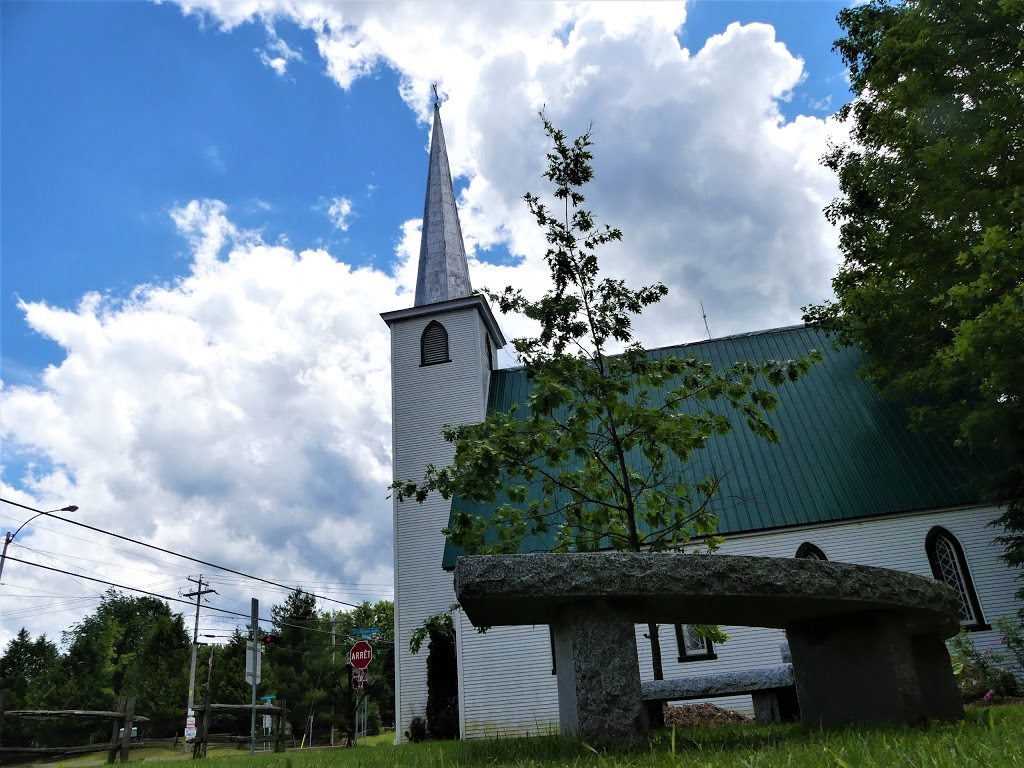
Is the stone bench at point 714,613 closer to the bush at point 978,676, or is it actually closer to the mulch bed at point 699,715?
the mulch bed at point 699,715

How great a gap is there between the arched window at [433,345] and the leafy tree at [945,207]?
13.8m

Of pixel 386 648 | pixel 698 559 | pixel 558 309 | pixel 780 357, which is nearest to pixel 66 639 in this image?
pixel 386 648

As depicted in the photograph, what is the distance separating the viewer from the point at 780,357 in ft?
80.5

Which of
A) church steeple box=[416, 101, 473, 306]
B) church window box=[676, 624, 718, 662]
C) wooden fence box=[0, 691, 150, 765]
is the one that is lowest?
wooden fence box=[0, 691, 150, 765]

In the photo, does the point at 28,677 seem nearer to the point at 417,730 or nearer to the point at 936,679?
the point at 417,730

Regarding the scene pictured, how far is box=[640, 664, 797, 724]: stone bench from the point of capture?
809cm

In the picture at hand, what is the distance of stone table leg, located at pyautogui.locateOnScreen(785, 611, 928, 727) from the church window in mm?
14220

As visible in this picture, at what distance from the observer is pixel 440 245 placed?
29.9 m

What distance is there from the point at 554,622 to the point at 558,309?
5.39 m

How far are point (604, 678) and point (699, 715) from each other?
12.5 meters

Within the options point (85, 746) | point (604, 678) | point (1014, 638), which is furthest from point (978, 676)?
point (85, 746)

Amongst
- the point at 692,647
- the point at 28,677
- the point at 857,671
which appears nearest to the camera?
the point at 857,671

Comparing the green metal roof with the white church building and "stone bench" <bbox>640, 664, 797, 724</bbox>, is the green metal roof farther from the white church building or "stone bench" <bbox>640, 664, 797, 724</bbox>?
"stone bench" <bbox>640, 664, 797, 724</bbox>

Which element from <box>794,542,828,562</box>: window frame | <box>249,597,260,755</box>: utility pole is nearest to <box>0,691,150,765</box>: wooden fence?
<box>249,597,260,755</box>: utility pole
